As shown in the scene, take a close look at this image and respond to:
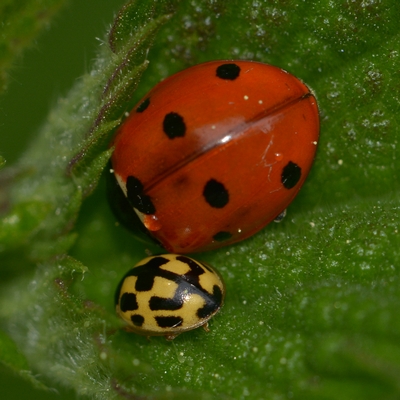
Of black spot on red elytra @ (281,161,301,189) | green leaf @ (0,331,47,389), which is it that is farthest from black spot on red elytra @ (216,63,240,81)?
green leaf @ (0,331,47,389)

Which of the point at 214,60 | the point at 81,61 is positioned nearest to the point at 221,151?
the point at 214,60

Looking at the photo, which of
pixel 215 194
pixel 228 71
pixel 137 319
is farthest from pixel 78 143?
pixel 137 319

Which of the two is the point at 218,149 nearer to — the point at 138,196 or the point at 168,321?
the point at 138,196

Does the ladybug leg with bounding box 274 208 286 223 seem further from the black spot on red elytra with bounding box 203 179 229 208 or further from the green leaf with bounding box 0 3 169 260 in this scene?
the green leaf with bounding box 0 3 169 260

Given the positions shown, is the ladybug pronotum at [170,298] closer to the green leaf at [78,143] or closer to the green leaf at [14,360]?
the green leaf at [78,143]

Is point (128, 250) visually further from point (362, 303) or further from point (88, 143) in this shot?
point (362, 303)

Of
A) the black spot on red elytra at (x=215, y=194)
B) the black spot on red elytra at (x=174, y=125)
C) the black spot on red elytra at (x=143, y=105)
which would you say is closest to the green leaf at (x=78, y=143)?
the black spot on red elytra at (x=143, y=105)
